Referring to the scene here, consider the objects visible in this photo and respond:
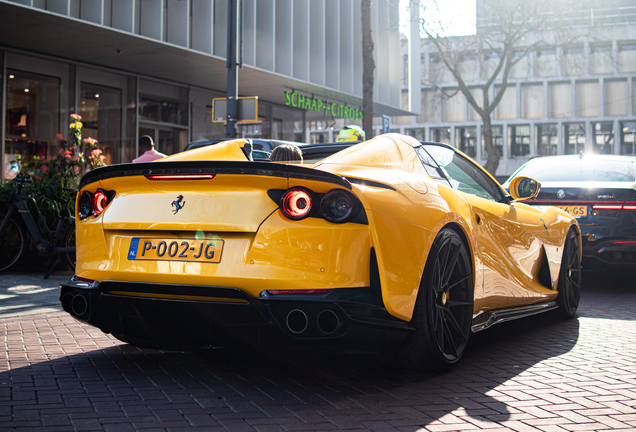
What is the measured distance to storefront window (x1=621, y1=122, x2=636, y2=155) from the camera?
206ft

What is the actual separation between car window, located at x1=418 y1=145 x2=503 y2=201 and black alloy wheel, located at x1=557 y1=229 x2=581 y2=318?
1.29 meters

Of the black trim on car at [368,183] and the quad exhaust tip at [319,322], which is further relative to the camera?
the black trim on car at [368,183]

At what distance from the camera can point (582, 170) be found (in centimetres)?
868

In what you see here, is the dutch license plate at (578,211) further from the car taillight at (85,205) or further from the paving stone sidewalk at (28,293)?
the car taillight at (85,205)

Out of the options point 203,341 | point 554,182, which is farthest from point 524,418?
point 554,182

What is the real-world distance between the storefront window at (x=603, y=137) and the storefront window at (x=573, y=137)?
3.34ft

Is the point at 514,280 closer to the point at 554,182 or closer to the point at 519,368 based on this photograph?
the point at 519,368

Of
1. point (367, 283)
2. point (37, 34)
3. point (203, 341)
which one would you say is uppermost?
point (37, 34)

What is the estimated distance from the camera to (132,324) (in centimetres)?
370

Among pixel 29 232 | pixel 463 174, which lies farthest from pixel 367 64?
pixel 463 174

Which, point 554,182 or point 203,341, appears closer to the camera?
point 203,341

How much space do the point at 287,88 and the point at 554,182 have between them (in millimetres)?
15411

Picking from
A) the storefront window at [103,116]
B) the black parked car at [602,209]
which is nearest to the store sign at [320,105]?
the storefront window at [103,116]

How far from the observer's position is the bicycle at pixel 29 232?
29.7 ft
